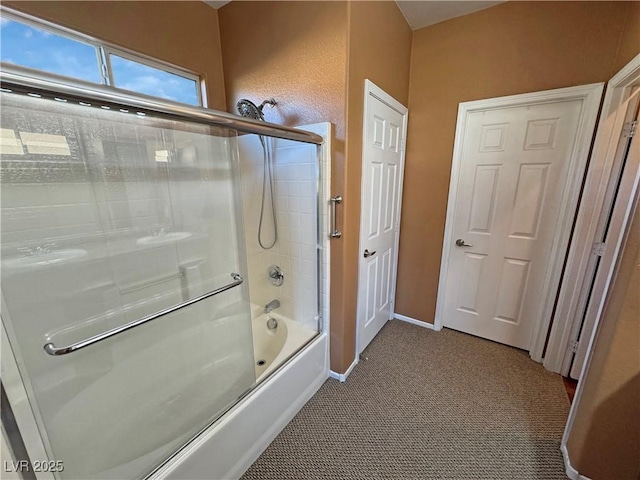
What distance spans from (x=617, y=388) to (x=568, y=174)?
1316 millimetres

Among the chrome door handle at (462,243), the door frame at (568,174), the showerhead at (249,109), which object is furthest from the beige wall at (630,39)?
the showerhead at (249,109)

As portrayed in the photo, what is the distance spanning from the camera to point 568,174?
1720 millimetres

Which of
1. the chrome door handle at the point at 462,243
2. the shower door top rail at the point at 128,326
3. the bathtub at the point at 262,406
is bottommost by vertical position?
the bathtub at the point at 262,406

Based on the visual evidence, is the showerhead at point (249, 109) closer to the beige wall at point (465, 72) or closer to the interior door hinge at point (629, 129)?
the beige wall at point (465, 72)

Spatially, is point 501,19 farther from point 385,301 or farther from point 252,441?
point 252,441

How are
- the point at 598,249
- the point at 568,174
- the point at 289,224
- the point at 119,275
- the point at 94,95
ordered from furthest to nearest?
the point at 289,224
the point at 568,174
the point at 598,249
the point at 119,275
the point at 94,95

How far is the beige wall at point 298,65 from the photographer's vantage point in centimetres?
141

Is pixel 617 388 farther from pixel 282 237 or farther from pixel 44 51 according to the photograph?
pixel 44 51

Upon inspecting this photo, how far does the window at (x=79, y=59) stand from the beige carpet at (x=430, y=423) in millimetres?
2033

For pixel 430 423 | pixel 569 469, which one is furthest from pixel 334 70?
pixel 569 469

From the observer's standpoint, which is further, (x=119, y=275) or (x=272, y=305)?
(x=272, y=305)

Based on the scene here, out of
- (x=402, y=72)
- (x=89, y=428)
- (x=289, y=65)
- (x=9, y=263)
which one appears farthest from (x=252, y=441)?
(x=402, y=72)

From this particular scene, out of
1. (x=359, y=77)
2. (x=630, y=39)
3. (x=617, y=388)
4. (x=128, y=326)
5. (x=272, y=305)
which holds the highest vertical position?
(x=630, y=39)

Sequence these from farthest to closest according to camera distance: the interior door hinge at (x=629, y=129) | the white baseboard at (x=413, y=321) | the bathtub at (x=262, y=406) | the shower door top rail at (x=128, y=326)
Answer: the white baseboard at (x=413, y=321), the interior door hinge at (x=629, y=129), the bathtub at (x=262, y=406), the shower door top rail at (x=128, y=326)
